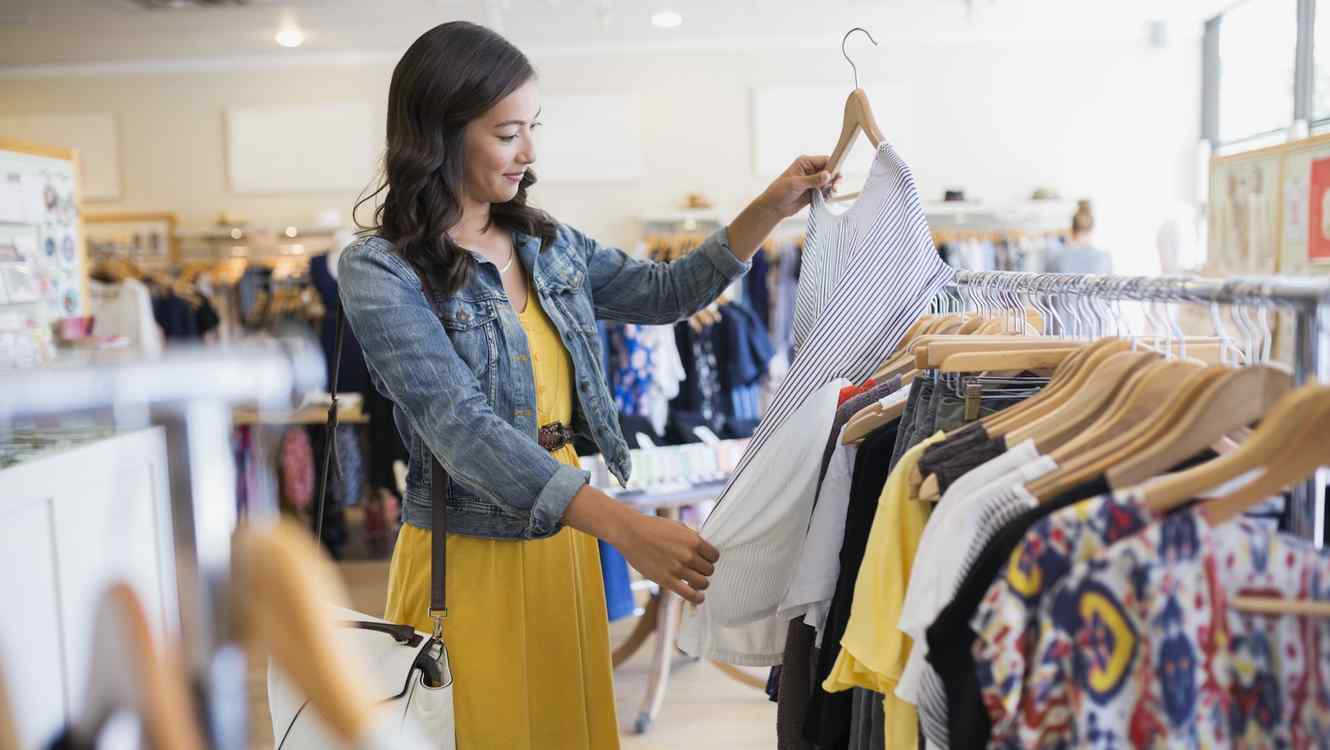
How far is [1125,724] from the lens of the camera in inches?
33.8

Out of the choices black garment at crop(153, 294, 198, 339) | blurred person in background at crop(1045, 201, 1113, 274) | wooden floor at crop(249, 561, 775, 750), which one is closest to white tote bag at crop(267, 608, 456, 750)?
wooden floor at crop(249, 561, 775, 750)

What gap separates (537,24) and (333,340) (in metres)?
2.99

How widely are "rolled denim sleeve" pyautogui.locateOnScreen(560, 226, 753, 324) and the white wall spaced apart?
18.9 ft

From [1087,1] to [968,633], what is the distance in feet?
21.4

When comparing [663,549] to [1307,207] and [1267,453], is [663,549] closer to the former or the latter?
[1267,453]

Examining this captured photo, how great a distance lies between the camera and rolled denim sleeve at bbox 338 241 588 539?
137cm

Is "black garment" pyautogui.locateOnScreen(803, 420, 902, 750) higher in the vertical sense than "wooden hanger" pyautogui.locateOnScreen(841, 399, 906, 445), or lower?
lower

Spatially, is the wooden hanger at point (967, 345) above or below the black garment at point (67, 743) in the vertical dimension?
above

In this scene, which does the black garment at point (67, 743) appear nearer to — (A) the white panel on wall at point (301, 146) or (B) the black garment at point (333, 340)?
(B) the black garment at point (333, 340)

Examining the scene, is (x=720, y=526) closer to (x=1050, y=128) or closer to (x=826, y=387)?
(x=826, y=387)

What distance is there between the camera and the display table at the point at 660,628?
127 inches

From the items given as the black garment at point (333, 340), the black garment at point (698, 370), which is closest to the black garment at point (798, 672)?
the black garment at point (698, 370)

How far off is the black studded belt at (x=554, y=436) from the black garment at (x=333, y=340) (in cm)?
318

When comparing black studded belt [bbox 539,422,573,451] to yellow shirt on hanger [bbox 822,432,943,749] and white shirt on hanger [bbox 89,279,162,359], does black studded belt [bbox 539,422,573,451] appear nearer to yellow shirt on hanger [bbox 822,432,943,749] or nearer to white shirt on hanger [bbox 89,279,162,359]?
yellow shirt on hanger [bbox 822,432,943,749]
